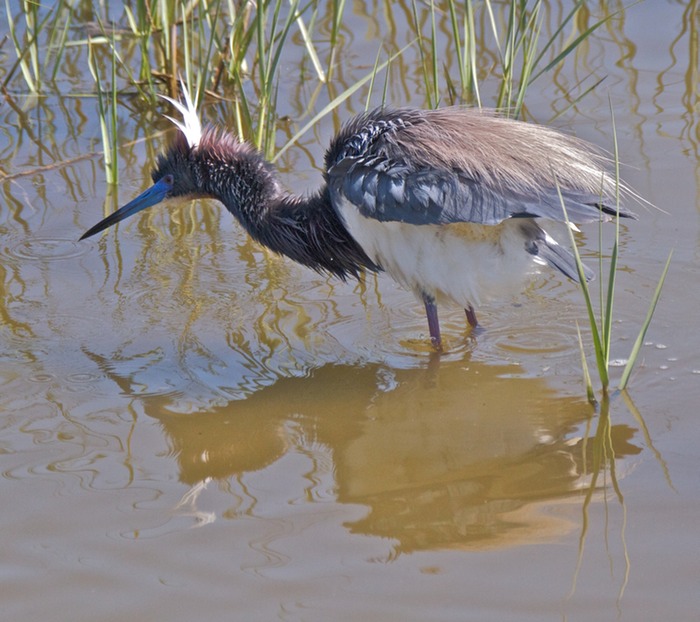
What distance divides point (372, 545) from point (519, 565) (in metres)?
0.47

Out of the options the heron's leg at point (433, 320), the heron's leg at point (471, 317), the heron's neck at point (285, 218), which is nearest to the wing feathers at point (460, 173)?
the heron's neck at point (285, 218)

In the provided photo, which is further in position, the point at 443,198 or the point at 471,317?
the point at 471,317

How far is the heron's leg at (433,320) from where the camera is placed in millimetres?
4934

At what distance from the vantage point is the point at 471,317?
5.14 m

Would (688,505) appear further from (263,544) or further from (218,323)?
(218,323)

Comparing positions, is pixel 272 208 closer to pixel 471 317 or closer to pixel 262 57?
pixel 262 57

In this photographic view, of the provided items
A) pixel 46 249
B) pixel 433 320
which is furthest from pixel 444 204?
pixel 46 249

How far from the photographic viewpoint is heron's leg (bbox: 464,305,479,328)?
511 cm

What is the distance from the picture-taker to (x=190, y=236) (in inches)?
241

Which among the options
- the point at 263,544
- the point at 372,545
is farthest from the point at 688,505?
the point at 263,544

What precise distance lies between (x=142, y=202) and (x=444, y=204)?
1890mm

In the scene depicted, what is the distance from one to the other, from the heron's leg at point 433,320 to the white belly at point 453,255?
0.04m

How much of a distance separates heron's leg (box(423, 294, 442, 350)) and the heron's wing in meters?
0.47

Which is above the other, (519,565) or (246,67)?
(246,67)
